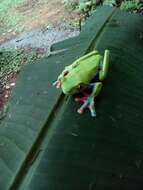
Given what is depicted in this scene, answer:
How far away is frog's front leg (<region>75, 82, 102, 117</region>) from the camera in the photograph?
6.48 feet

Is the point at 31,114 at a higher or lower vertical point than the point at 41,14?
higher

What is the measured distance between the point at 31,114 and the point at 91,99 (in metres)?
0.34

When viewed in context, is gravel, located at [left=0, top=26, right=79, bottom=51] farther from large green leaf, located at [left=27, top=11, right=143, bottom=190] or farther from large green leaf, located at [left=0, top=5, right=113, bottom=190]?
large green leaf, located at [left=27, top=11, right=143, bottom=190]

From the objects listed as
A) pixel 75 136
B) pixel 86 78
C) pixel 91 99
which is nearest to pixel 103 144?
pixel 75 136

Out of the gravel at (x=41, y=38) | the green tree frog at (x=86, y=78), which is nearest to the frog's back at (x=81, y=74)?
the green tree frog at (x=86, y=78)

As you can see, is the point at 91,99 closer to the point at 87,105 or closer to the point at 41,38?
the point at 87,105

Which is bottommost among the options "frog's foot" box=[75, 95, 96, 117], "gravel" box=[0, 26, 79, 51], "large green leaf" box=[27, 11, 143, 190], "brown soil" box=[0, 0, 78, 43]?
"gravel" box=[0, 26, 79, 51]

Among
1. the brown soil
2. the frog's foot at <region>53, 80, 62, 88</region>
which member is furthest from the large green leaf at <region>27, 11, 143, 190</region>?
the brown soil

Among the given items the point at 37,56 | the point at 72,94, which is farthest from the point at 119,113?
the point at 37,56

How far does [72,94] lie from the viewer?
204cm

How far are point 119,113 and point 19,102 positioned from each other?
0.67 meters

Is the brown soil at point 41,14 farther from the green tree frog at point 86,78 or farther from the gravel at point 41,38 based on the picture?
the green tree frog at point 86,78

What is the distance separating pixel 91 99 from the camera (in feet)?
6.62

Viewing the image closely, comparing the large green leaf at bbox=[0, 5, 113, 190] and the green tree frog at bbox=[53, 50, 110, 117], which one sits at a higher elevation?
the green tree frog at bbox=[53, 50, 110, 117]
